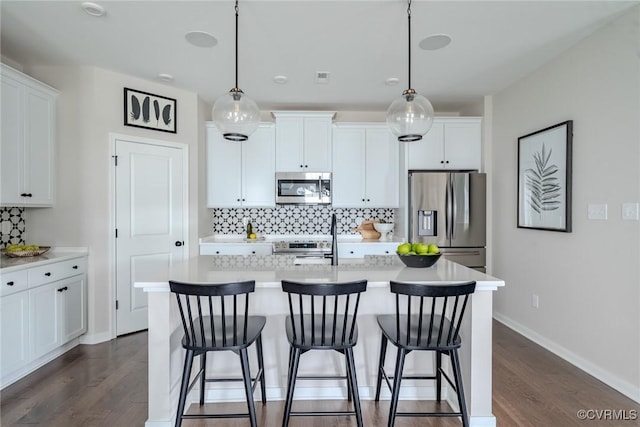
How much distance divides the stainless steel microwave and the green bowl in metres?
2.23

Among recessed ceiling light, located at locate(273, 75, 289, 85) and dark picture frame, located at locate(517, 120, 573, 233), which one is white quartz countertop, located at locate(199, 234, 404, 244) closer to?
dark picture frame, located at locate(517, 120, 573, 233)

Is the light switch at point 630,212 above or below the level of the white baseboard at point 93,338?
above

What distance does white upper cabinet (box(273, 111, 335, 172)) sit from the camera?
436cm

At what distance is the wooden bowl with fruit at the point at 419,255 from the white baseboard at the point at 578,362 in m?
1.59

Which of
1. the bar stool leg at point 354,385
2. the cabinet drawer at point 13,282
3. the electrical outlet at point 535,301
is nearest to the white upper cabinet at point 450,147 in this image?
the electrical outlet at point 535,301

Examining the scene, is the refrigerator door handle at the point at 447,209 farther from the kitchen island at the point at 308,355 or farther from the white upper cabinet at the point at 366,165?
the kitchen island at the point at 308,355

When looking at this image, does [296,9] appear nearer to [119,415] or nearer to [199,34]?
[199,34]

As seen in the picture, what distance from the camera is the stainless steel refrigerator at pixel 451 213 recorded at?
3928 millimetres

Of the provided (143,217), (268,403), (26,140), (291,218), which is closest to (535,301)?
(268,403)

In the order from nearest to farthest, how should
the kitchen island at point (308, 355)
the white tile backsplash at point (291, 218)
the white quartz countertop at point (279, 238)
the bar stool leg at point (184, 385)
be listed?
the bar stool leg at point (184, 385) < the kitchen island at point (308, 355) < the white quartz countertop at point (279, 238) < the white tile backsplash at point (291, 218)

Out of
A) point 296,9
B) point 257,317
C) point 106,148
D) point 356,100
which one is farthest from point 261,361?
point 356,100

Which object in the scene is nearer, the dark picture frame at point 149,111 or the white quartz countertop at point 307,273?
the white quartz countertop at point 307,273

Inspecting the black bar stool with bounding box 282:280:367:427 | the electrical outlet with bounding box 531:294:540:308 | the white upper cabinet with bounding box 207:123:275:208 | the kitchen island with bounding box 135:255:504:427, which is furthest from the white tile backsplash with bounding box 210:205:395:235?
the black bar stool with bounding box 282:280:367:427

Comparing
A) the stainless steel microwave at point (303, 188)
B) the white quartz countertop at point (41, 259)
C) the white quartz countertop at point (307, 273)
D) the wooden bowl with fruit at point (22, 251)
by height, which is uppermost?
the stainless steel microwave at point (303, 188)
